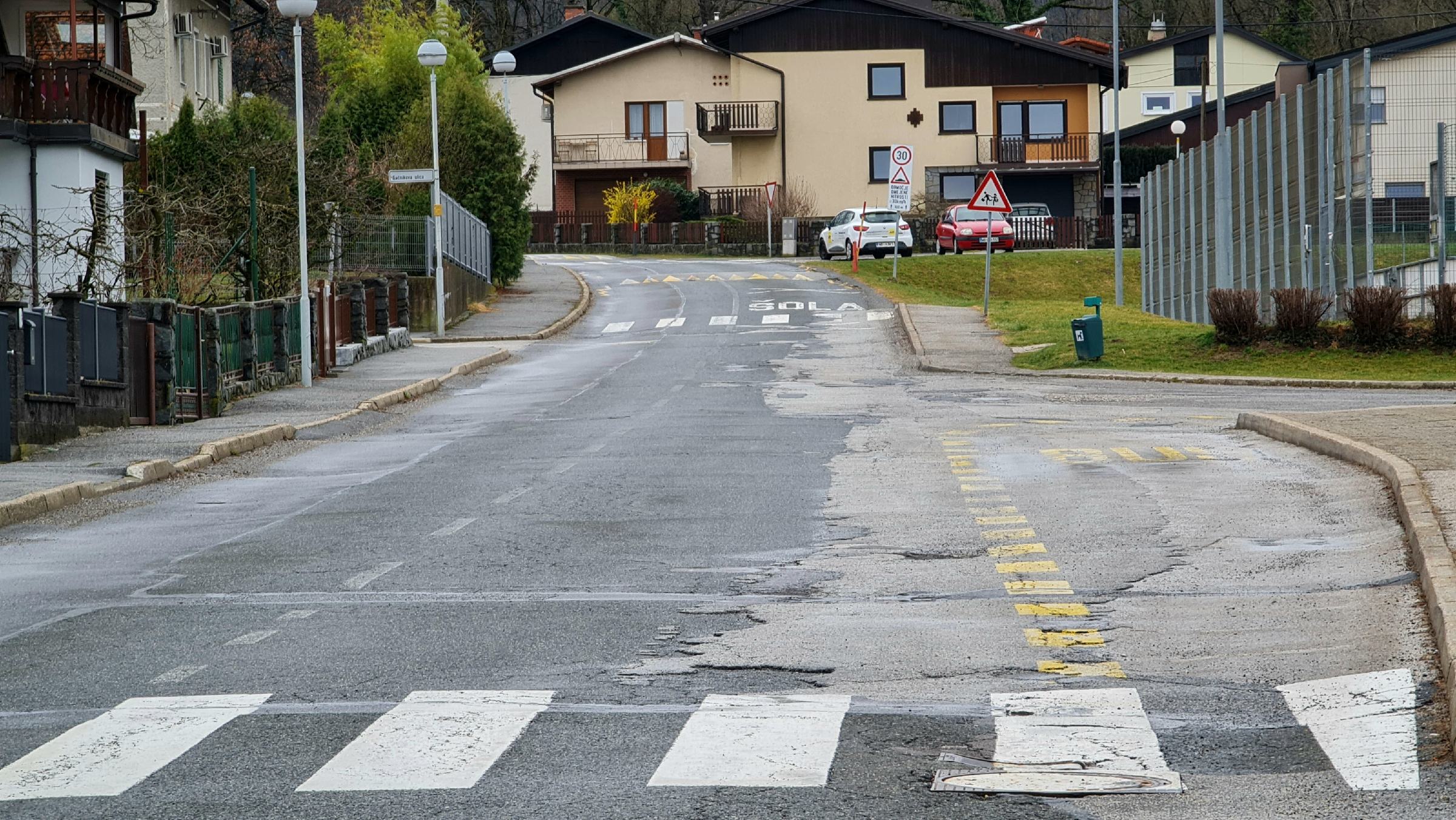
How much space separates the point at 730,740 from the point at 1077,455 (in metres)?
10.6

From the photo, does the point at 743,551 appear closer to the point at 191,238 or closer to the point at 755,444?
the point at 755,444

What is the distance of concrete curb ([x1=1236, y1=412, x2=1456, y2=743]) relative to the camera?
757cm

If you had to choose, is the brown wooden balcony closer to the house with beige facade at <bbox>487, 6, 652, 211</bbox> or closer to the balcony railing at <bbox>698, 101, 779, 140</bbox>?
the balcony railing at <bbox>698, 101, 779, 140</bbox>

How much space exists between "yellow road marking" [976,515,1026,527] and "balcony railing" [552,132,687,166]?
224 ft

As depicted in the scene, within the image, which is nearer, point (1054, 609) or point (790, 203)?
point (1054, 609)

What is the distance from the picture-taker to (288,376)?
28.9m

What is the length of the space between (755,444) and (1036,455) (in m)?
3.00

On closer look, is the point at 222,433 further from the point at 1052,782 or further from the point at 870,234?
the point at 870,234

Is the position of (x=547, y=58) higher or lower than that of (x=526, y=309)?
higher

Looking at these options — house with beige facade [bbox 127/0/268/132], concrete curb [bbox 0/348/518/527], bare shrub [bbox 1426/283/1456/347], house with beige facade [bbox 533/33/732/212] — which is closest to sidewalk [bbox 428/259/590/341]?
house with beige facade [bbox 127/0/268/132]

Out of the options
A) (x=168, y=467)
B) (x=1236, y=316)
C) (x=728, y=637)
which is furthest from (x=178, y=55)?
(x=728, y=637)

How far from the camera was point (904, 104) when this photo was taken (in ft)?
247

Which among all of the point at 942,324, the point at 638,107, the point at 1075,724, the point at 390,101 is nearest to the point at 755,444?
the point at 1075,724

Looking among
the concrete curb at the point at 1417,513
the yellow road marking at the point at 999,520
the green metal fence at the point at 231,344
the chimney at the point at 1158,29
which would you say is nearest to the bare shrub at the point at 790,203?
the chimney at the point at 1158,29
